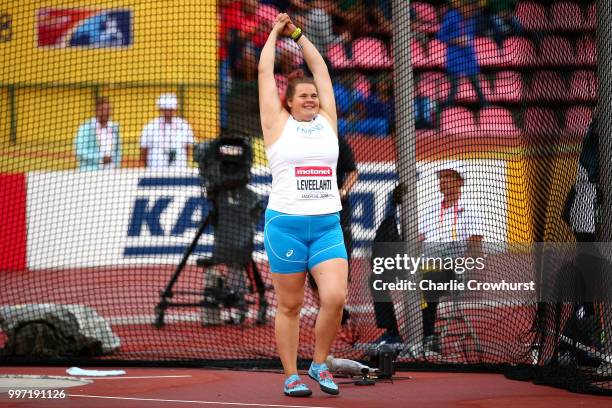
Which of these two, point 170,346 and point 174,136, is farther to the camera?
point 174,136

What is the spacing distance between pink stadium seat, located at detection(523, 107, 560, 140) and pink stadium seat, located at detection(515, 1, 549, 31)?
70 centimetres

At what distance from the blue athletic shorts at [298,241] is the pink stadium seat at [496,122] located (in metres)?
3.28

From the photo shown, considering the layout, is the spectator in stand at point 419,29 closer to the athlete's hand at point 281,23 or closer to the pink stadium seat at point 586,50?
the pink stadium seat at point 586,50

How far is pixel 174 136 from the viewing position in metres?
13.9

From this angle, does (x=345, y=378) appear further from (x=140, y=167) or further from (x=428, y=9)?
(x=140, y=167)

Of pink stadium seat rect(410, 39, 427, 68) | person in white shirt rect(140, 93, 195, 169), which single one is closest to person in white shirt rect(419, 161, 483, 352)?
pink stadium seat rect(410, 39, 427, 68)

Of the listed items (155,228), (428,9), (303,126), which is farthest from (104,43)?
(303,126)

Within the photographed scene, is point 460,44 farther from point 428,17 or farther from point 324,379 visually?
point 324,379

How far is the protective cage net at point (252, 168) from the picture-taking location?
8.45 m

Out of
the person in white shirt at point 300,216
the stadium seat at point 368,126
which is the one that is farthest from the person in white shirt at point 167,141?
the person in white shirt at point 300,216

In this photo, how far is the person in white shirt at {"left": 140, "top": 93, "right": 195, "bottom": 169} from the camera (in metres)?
13.8

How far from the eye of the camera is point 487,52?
37.6 feet

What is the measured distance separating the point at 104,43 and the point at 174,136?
151 centimetres

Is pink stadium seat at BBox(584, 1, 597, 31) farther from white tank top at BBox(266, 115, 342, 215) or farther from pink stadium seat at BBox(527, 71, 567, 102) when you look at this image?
white tank top at BBox(266, 115, 342, 215)
